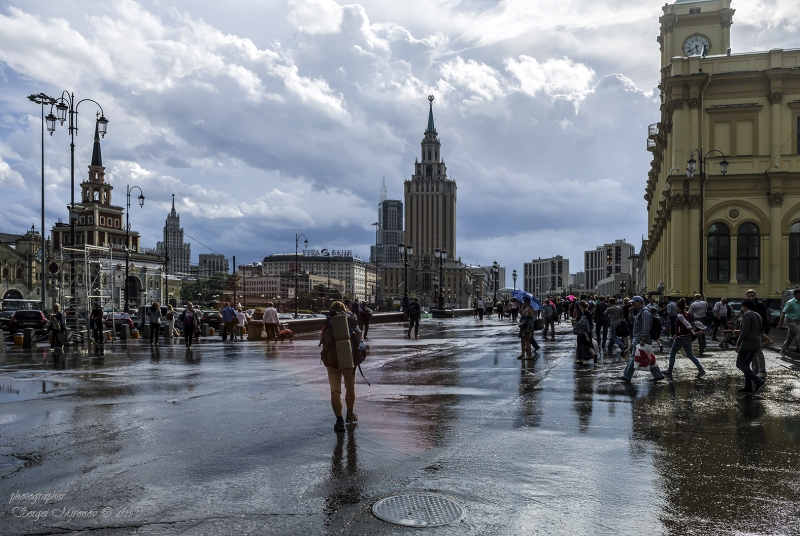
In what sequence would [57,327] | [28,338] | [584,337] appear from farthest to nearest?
1. [28,338]
2. [57,327]
3. [584,337]

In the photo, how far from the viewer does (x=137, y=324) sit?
41688 millimetres

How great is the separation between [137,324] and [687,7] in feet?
143

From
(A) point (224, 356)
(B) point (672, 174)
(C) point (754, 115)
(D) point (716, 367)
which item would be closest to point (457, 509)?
(D) point (716, 367)

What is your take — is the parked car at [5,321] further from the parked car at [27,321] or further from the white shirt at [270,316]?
the white shirt at [270,316]

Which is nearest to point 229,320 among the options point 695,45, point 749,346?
point 749,346

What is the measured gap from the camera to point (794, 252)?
127 ft

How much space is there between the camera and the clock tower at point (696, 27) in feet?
155

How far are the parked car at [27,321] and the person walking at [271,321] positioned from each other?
16.1 m

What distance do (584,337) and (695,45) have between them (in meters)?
39.0

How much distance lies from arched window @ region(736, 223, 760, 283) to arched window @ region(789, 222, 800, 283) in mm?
1746

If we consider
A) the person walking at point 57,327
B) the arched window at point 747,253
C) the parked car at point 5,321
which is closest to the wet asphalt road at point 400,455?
the person walking at point 57,327

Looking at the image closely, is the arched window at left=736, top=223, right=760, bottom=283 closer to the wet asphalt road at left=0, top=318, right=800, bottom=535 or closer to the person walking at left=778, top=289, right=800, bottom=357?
the person walking at left=778, top=289, right=800, bottom=357

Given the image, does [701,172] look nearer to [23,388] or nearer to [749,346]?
[749,346]

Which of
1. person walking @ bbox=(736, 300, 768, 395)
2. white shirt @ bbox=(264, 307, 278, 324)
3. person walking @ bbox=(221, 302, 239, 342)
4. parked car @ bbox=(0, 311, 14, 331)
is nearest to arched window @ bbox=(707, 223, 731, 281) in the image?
white shirt @ bbox=(264, 307, 278, 324)
